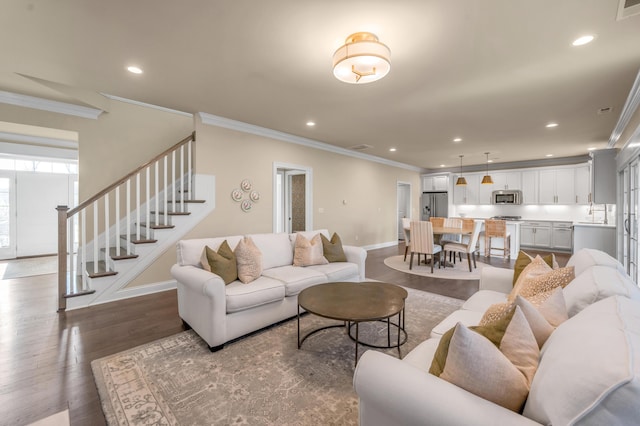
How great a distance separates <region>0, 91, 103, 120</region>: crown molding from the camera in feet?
12.2

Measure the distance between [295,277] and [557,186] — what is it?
821 cm

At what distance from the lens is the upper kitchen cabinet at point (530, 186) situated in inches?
306

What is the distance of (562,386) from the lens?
723 millimetres

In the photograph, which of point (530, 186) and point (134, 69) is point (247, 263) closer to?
point (134, 69)

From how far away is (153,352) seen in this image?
2309 mm

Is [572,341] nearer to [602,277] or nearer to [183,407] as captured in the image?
[602,277]

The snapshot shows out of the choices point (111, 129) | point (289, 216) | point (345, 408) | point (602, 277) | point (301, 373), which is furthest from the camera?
point (289, 216)

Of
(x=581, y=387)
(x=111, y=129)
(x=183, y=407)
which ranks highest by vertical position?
(x=111, y=129)

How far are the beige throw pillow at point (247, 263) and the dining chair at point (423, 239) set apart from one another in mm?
3322

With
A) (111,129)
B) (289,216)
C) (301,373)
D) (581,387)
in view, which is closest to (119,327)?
(301,373)

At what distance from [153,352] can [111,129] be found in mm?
3683

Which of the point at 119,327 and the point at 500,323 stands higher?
the point at 500,323

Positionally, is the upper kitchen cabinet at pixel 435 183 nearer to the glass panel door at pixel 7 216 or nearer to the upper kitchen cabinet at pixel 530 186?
the upper kitchen cabinet at pixel 530 186

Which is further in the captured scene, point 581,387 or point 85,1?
point 85,1
